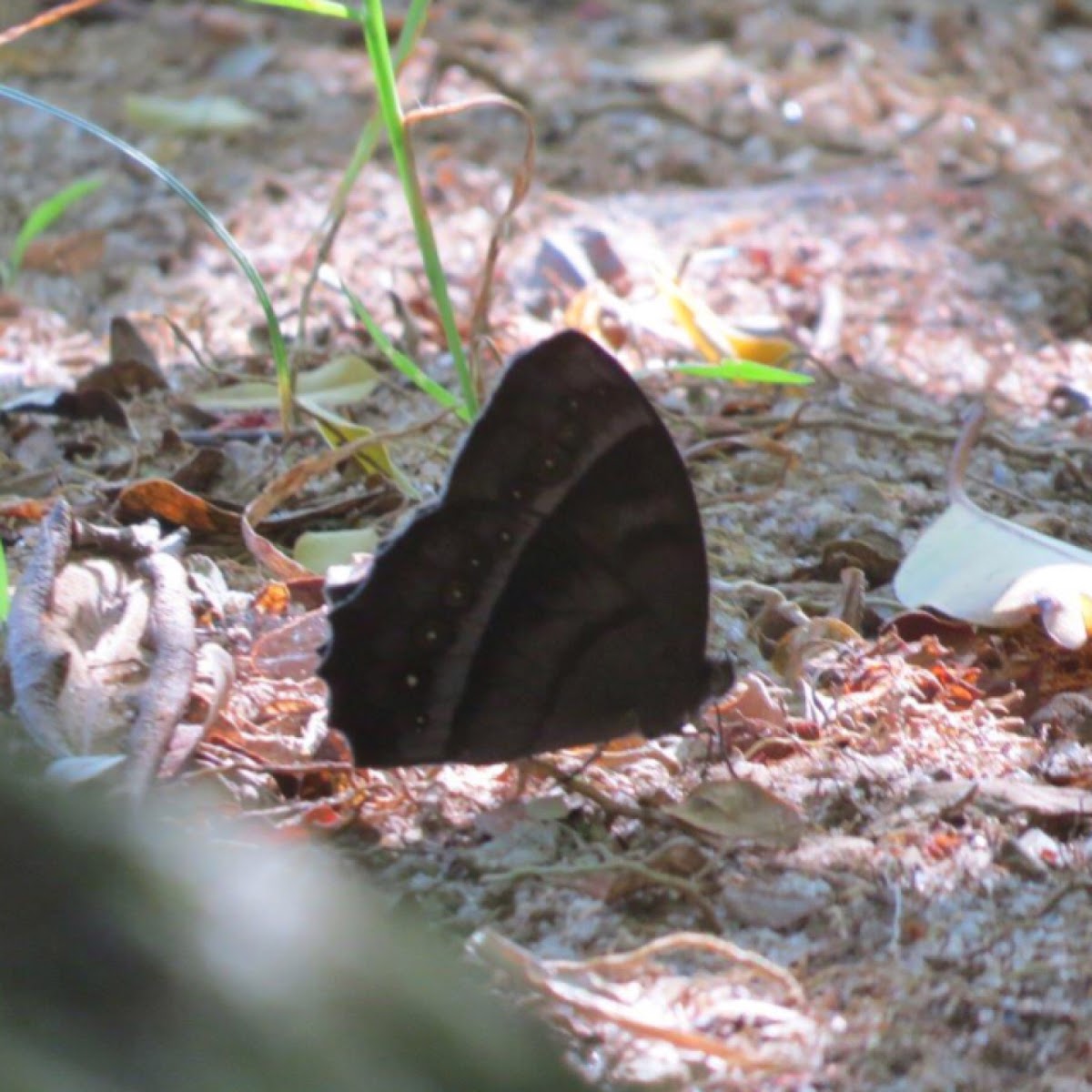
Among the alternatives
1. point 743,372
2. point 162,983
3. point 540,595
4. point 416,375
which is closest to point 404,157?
point 416,375

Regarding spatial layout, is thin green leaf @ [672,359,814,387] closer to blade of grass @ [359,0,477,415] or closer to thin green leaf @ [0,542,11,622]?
blade of grass @ [359,0,477,415]

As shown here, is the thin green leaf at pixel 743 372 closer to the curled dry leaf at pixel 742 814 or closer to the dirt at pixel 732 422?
the dirt at pixel 732 422

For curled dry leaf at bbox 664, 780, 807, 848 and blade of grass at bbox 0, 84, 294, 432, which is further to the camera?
blade of grass at bbox 0, 84, 294, 432

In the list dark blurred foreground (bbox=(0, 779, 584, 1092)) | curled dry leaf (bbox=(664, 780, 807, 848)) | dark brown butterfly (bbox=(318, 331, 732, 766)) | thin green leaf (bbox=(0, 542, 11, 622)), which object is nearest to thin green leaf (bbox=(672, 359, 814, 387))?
dark brown butterfly (bbox=(318, 331, 732, 766))

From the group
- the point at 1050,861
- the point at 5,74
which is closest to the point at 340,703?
the point at 1050,861

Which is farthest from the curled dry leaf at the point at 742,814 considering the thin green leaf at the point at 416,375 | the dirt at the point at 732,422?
the thin green leaf at the point at 416,375
